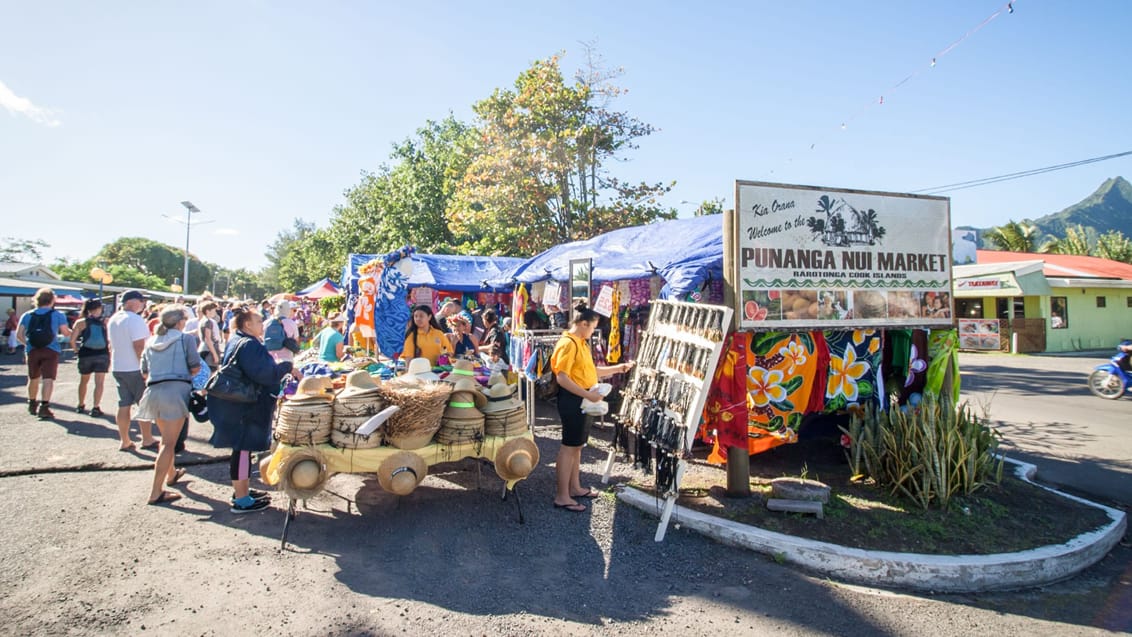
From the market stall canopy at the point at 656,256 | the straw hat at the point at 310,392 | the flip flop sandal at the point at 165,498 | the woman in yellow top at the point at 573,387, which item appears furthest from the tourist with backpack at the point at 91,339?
the woman in yellow top at the point at 573,387

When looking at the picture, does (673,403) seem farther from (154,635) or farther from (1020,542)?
(154,635)

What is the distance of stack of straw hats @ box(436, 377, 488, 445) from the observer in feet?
15.1

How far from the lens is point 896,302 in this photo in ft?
18.7

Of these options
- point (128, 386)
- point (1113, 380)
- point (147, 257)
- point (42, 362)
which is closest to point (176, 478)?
point (128, 386)

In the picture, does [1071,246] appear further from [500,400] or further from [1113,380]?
[500,400]

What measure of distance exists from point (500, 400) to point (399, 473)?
3.30 feet

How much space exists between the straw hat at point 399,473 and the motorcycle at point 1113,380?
12.9 metres

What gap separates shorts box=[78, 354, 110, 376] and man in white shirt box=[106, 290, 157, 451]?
2162mm

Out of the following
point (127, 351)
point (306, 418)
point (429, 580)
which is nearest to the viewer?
point (429, 580)

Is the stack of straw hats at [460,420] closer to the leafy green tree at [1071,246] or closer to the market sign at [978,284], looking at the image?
the market sign at [978,284]

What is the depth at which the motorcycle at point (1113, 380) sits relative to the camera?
35.0 feet

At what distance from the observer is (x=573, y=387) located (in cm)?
471

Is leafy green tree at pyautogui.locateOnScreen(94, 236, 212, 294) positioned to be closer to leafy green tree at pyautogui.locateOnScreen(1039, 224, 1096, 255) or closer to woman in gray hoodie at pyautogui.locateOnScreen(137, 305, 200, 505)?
woman in gray hoodie at pyautogui.locateOnScreen(137, 305, 200, 505)

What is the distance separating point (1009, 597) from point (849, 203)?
3.35m
